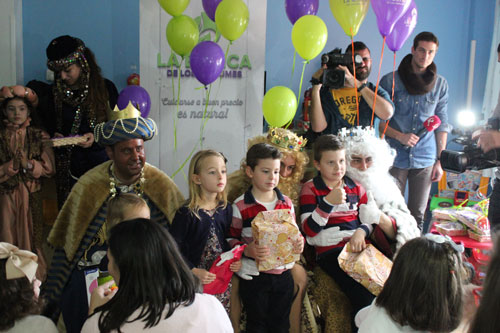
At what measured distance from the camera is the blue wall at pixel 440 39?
530 centimetres

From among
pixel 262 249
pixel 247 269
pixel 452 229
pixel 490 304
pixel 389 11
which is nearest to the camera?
pixel 490 304

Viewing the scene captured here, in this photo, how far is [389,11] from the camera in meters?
3.46

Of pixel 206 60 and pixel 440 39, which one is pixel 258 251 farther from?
pixel 440 39

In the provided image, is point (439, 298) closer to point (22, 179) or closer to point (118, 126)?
point (118, 126)

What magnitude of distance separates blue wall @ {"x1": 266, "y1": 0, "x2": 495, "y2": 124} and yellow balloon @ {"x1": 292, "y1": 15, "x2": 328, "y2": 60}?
1.57 m

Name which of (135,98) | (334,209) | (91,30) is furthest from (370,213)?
(91,30)

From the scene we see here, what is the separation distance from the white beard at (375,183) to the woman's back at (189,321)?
5.55 feet

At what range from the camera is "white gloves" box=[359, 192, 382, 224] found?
300 centimetres

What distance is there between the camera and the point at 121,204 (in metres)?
2.58

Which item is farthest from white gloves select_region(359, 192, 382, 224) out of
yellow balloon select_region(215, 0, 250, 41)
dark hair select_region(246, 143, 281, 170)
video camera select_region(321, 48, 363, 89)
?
yellow balloon select_region(215, 0, 250, 41)

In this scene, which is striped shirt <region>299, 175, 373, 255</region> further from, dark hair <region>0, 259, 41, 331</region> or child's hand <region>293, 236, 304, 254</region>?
dark hair <region>0, 259, 41, 331</region>

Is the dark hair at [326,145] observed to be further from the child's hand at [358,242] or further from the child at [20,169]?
the child at [20,169]

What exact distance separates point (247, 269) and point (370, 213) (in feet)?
2.71

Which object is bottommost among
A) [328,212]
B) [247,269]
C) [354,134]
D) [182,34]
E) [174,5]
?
[247,269]
